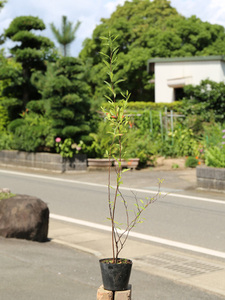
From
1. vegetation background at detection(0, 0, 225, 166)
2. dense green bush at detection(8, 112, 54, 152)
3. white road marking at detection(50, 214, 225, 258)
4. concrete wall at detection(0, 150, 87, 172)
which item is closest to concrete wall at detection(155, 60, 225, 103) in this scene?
vegetation background at detection(0, 0, 225, 166)

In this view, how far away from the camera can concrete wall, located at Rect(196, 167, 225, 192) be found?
14.3 meters

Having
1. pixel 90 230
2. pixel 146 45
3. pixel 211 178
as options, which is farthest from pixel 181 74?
pixel 90 230

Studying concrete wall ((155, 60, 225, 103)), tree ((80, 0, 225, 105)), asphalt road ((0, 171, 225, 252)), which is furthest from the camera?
tree ((80, 0, 225, 105))

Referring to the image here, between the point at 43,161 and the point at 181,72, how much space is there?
1396 cm

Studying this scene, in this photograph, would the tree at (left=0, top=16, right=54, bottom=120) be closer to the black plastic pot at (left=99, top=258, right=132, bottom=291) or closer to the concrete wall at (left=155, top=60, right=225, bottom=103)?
the concrete wall at (left=155, top=60, right=225, bottom=103)

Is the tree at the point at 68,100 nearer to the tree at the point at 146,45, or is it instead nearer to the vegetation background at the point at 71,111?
the vegetation background at the point at 71,111

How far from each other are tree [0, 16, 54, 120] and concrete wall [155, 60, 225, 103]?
1001cm

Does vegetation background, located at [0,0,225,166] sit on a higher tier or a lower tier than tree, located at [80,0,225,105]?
lower

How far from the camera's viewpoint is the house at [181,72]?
98.5 ft

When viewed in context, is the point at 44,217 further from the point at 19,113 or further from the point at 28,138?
the point at 19,113

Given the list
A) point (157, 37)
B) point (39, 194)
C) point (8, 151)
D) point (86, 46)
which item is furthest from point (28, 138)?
point (86, 46)

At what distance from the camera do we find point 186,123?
2427cm

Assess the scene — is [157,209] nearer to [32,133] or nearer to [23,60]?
[32,133]

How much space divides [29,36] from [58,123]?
5.43 m
